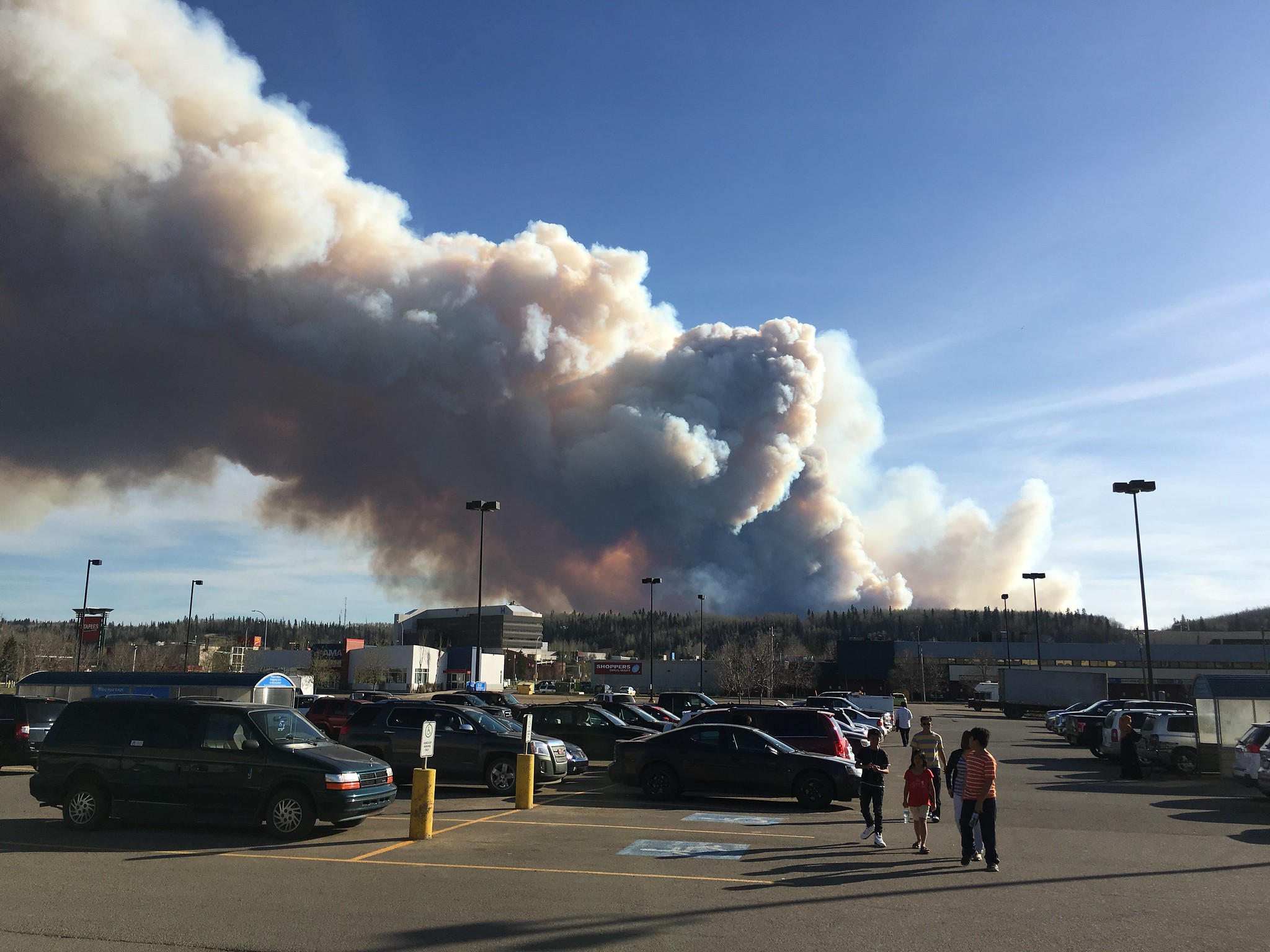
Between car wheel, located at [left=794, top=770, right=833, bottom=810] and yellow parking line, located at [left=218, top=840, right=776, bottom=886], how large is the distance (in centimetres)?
662

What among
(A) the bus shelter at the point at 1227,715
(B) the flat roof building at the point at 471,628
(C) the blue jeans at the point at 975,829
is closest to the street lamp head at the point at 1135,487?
(A) the bus shelter at the point at 1227,715

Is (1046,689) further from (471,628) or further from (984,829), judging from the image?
(471,628)

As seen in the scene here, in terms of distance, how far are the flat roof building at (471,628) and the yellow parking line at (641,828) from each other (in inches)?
4992

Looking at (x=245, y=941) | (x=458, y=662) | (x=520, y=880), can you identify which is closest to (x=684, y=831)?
(x=520, y=880)

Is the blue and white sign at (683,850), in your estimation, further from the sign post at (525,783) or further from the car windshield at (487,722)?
the car windshield at (487,722)

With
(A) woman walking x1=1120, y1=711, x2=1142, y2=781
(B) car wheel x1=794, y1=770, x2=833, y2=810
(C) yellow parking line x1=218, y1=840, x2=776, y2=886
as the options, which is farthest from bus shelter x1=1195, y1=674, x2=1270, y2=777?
(C) yellow parking line x1=218, y1=840, x2=776, y2=886

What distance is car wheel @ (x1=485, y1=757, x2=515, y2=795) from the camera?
18094mm

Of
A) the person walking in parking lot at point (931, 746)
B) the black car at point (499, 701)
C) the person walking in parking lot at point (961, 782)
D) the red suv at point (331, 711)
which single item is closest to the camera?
the person walking in parking lot at point (961, 782)

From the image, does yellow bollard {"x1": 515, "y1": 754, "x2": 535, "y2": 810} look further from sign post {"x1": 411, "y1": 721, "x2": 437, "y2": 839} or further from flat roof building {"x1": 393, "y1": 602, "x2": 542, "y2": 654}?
flat roof building {"x1": 393, "y1": 602, "x2": 542, "y2": 654}

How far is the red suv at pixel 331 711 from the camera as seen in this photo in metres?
26.4

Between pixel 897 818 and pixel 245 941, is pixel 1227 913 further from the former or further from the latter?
pixel 245 941

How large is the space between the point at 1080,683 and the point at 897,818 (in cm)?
5449

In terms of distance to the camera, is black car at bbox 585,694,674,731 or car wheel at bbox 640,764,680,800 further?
black car at bbox 585,694,674,731

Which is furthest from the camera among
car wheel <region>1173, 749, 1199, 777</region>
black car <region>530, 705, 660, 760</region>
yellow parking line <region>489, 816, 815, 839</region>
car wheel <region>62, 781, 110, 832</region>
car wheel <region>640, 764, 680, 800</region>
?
car wheel <region>1173, 749, 1199, 777</region>
